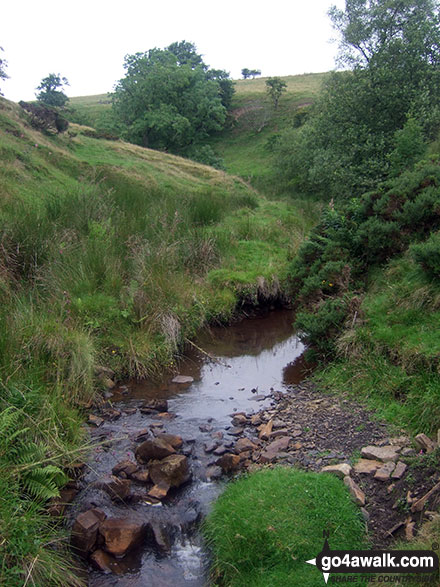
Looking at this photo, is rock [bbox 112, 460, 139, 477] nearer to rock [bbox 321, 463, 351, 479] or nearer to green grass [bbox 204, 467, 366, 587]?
green grass [bbox 204, 467, 366, 587]

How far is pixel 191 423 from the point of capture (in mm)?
6137

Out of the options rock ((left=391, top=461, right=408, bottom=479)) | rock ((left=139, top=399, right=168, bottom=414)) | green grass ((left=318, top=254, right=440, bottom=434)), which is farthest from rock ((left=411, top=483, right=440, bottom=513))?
rock ((left=139, top=399, right=168, bottom=414))

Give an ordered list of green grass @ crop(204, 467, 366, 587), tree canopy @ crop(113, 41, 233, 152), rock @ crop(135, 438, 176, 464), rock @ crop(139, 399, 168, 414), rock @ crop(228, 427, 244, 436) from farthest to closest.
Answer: tree canopy @ crop(113, 41, 233, 152), rock @ crop(139, 399, 168, 414), rock @ crop(228, 427, 244, 436), rock @ crop(135, 438, 176, 464), green grass @ crop(204, 467, 366, 587)

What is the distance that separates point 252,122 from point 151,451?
5312 cm

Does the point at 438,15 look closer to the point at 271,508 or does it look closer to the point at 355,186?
the point at 355,186

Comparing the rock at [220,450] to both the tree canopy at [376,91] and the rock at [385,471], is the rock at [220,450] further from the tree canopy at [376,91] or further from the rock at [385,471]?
the tree canopy at [376,91]

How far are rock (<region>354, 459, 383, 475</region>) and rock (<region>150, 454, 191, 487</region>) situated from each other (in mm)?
1770

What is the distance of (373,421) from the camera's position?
5.40m

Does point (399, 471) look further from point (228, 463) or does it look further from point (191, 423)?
point (191, 423)

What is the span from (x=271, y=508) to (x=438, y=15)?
20.2 m

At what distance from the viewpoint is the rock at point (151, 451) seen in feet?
16.5

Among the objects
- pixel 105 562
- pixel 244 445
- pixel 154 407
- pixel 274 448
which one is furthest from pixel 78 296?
pixel 105 562

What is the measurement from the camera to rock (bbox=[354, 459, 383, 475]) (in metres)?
4.35

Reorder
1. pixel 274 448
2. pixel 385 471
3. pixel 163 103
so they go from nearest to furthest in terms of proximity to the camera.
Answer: pixel 385 471, pixel 274 448, pixel 163 103
